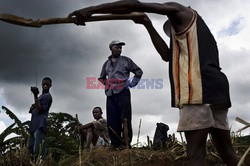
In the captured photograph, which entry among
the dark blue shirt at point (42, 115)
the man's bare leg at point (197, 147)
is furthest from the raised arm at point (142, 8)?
the dark blue shirt at point (42, 115)

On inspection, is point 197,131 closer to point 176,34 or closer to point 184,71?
point 184,71

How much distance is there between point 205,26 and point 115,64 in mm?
3409

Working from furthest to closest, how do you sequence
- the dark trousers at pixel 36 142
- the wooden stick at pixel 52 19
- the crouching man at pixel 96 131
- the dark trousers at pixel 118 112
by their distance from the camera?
the crouching man at pixel 96 131
the dark trousers at pixel 36 142
the dark trousers at pixel 118 112
the wooden stick at pixel 52 19

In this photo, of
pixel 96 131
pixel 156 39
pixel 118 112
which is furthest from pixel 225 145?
pixel 96 131

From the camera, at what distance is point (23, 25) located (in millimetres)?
3230

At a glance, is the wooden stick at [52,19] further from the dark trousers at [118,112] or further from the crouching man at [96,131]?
A: the crouching man at [96,131]

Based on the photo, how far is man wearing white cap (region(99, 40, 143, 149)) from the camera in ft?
19.2

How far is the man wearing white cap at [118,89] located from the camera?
19.2ft

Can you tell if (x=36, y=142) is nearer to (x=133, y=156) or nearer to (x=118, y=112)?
(x=118, y=112)

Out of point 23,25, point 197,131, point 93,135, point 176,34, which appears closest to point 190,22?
point 176,34

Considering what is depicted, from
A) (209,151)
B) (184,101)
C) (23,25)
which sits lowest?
(209,151)

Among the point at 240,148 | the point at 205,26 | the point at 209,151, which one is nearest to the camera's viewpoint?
the point at 205,26

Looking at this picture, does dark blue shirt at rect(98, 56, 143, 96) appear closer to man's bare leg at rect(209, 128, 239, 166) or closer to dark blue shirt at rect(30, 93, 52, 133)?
dark blue shirt at rect(30, 93, 52, 133)

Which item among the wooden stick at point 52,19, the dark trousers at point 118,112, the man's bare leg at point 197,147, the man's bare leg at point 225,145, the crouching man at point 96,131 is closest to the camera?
the man's bare leg at point 197,147
